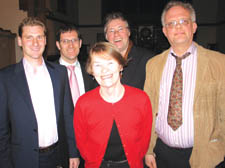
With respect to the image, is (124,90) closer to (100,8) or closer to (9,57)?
(9,57)

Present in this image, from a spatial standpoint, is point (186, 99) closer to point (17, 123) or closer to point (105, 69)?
point (105, 69)

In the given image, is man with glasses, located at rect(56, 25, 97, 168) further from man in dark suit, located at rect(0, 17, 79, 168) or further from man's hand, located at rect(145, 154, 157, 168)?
man's hand, located at rect(145, 154, 157, 168)

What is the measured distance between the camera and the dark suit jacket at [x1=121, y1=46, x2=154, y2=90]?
2.32 m

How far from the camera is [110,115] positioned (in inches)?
64.6

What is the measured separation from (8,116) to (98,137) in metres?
0.91

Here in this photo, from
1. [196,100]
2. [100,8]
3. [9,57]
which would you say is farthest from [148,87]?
[100,8]

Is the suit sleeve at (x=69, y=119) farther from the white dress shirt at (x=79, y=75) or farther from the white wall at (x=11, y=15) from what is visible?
the white wall at (x=11, y=15)

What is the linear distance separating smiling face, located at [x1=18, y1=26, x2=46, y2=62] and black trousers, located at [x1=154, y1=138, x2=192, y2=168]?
1663 mm

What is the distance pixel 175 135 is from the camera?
1826mm

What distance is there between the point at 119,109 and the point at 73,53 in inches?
49.9

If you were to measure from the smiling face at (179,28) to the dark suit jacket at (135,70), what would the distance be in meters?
0.56

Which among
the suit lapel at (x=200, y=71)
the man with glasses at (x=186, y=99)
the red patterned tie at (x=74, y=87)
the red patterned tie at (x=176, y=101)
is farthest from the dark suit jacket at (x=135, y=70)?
the suit lapel at (x=200, y=71)

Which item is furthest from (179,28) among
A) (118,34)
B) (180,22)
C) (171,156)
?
(171,156)

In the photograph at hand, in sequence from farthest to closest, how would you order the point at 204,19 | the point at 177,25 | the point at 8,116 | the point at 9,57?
1. the point at 204,19
2. the point at 9,57
3. the point at 177,25
4. the point at 8,116
